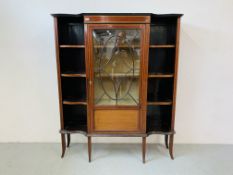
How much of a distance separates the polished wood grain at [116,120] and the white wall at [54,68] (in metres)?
0.58

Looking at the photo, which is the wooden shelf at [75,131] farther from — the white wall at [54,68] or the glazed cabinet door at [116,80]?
the white wall at [54,68]

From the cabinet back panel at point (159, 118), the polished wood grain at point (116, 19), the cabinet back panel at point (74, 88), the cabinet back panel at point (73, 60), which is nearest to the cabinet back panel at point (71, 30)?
the cabinet back panel at point (73, 60)

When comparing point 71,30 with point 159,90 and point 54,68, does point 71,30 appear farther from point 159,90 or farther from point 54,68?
point 159,90

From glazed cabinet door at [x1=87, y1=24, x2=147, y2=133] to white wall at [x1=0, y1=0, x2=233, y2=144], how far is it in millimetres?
537

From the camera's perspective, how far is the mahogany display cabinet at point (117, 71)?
78.1 inches

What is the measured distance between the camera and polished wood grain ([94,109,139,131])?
214cm

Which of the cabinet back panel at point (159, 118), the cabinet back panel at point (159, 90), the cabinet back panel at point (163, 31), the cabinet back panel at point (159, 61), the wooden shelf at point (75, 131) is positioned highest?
the cabinet back panel at point (163, 31)

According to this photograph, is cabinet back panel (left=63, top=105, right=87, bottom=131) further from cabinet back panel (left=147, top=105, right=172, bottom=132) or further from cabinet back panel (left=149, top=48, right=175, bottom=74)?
cabinet back panel (left=149, top=48, right=175, bottom=74)

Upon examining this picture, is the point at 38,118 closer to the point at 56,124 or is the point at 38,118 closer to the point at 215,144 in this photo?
the point at 56,124

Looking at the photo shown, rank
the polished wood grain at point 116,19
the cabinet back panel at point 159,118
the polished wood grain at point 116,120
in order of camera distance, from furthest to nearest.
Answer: the cabinet back panel at point 159,118 < the polished wood grain at point 116,120 < the polished wood grain at point 116,19

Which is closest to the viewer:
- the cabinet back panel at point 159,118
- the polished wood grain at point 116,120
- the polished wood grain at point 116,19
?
the polished wood grain at point 116,19

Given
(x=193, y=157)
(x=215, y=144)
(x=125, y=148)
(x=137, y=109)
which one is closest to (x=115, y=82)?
(x=137, y=109)

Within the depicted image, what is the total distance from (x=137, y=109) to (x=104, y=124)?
0.41 meters

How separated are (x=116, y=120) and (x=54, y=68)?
3.51 ft
